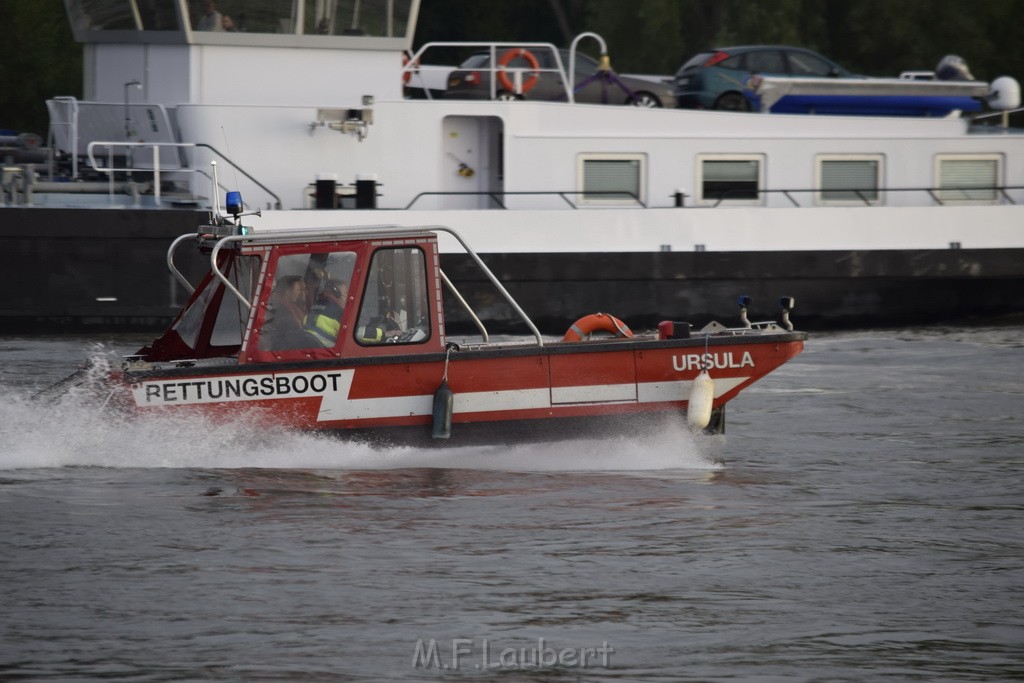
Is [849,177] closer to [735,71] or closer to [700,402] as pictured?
[735,71]

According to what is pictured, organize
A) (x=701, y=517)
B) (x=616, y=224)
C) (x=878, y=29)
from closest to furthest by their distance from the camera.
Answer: (x=701, y=517) < (x=616, y=224) < (x=878, y=29)

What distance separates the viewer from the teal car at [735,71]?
21.4 meters

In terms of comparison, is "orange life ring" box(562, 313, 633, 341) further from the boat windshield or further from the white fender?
the boat windshield

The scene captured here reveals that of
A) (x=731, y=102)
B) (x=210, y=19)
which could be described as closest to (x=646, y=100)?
(x=731, y=102)

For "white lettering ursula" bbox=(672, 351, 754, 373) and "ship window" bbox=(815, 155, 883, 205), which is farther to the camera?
"ship window" bbox=(815, 155, 883, 205)

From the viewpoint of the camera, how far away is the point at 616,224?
19297 mm

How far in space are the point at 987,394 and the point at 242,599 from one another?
9604 millimetres

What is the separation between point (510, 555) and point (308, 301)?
2763 mm

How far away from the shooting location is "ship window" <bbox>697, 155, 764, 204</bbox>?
19.9 meters

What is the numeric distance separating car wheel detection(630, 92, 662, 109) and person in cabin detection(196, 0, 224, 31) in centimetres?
548

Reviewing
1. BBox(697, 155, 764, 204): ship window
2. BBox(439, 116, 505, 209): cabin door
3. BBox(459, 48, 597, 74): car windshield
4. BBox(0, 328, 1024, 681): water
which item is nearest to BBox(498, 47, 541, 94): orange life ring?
BBox(459, 48, 597, 74): car windshield

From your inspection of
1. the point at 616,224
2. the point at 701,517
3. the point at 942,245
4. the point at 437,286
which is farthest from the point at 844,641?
the point at 942,245

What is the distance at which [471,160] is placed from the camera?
64.4 ft

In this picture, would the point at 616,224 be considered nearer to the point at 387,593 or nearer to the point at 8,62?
the point at 387,593
